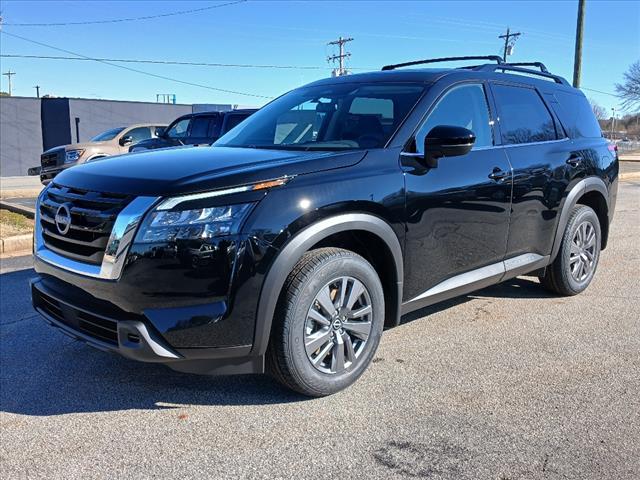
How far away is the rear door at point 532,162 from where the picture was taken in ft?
14.6

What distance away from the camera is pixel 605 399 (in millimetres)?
3375

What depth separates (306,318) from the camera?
3.20 m

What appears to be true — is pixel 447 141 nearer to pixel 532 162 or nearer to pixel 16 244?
pixel 532 162

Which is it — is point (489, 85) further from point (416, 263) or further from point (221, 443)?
point (221, 443)

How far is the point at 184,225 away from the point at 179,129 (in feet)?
35.1

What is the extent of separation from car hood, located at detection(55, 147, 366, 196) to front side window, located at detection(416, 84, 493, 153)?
794 millimetres

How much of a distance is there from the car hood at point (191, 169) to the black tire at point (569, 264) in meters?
2.55

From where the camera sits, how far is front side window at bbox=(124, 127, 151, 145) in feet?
52.3

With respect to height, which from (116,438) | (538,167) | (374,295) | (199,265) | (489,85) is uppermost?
(489,85)

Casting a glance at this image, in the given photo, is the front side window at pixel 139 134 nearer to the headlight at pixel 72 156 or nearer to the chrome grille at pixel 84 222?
the headlight at pixel 72 156

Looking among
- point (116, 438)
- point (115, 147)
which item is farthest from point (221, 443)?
point (115, 147)

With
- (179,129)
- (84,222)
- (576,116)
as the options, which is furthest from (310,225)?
(179,129)

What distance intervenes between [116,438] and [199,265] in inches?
39.4

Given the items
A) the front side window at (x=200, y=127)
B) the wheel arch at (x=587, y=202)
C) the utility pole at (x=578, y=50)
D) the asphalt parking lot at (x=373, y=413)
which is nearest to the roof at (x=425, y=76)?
the wheel arch at (x=587, y=202)
